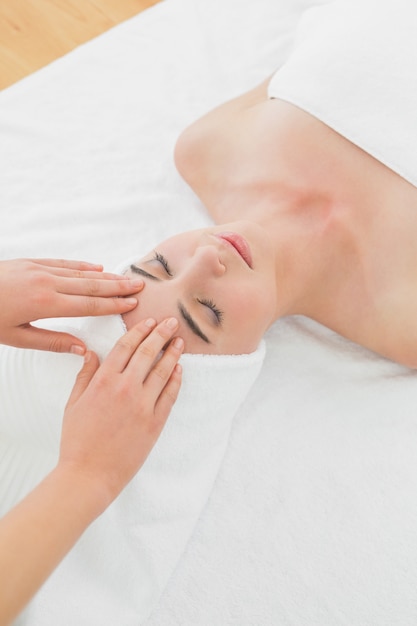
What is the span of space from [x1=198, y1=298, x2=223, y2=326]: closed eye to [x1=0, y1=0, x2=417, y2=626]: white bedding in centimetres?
34

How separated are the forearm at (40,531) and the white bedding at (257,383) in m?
0.38

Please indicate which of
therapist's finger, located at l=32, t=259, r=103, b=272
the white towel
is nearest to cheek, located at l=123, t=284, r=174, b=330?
therapist's finger, located at l=32, t=259, r=103, b=272

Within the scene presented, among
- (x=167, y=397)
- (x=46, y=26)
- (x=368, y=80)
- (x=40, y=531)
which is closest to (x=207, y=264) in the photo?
(x=167, y=397)

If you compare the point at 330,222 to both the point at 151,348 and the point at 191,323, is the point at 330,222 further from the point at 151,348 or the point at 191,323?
the point at 151,348

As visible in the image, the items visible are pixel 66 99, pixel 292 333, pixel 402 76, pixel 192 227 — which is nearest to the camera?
pixel 402 76

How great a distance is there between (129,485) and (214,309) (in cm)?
39

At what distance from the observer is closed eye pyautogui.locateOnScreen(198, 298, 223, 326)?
1.12 metres

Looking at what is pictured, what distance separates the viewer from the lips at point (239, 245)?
119 centimetres

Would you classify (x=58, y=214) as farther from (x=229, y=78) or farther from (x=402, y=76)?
(x=402, y=76)

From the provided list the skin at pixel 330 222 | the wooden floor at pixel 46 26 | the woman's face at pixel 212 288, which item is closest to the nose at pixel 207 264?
the woman's face at pixel 212 288

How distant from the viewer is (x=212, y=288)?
112 cm

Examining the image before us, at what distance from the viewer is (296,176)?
144 centimetres

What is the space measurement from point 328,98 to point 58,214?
737mm

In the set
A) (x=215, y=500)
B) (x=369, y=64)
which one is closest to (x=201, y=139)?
(x=369, y=64)
